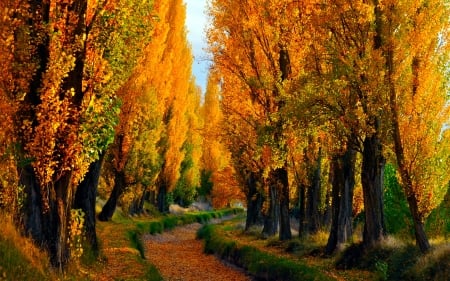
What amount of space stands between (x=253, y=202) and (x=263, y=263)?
1722cm

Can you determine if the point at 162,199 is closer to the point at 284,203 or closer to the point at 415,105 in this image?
the point at 284,203

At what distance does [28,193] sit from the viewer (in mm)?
10203

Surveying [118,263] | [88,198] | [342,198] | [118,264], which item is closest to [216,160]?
[342,198]

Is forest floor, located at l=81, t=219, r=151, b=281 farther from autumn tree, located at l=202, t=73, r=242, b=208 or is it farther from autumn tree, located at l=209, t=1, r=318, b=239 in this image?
autumn tree, located at l=202, t=73, r=242, b=208

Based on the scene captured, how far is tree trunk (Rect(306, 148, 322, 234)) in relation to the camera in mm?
22500

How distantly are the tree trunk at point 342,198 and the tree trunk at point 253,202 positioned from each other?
49.3ft

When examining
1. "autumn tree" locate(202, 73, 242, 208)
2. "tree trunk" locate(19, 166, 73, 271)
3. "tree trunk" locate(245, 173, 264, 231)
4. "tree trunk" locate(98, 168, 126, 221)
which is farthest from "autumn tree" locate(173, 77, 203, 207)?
"tree trunk" locate(19, 166, 73, 271)

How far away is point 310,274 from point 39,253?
8284 mm

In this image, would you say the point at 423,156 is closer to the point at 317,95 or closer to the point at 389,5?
the point at 317,95

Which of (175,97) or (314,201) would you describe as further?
(175,97)

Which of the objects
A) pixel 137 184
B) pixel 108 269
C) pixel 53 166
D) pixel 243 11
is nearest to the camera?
pixel 53 166

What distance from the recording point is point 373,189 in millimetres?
16562

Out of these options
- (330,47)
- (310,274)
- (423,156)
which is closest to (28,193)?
(310,274)

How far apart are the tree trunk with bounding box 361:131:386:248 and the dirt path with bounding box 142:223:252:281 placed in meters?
5.10
